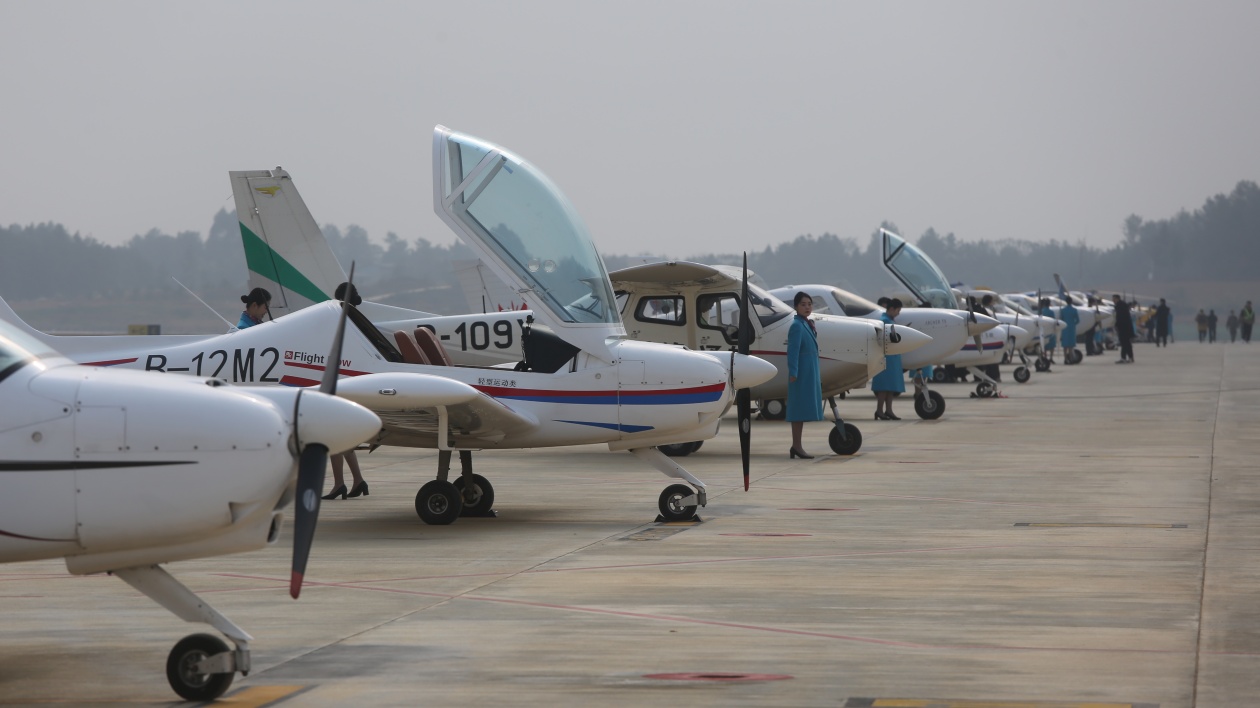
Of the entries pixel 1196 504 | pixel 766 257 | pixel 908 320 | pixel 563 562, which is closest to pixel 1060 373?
pixel 908 320

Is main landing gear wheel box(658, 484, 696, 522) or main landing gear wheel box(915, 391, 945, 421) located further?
main landing gear wheel box(915, 391, 945, 421)

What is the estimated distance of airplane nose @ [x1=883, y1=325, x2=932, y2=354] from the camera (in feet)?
65.7

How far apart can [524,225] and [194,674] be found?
5946 mm

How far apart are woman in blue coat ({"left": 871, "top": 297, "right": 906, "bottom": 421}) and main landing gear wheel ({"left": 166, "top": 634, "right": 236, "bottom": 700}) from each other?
56.6 ft

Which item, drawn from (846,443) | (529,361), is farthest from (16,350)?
(846,443)

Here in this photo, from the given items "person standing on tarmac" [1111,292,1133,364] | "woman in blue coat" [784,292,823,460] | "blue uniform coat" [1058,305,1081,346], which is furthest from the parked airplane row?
"person standing on tarmac" [1111,292,1133,364]

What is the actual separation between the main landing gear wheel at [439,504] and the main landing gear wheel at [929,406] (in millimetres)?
13405

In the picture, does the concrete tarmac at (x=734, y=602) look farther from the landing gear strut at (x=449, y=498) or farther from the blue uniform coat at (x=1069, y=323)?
the blue uniform coat at (x=1069, y=323)

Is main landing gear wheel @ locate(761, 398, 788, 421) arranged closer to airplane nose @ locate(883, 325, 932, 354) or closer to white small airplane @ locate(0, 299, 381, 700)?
airplane nose @ locate(883, 325, 932, 354)

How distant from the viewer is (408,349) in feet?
39.4

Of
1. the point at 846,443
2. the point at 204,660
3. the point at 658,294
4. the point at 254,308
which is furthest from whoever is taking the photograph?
the point at 658,294

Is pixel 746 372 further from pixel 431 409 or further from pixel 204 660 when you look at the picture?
pixel 204 660

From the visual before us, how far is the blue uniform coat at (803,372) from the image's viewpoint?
52.9ft

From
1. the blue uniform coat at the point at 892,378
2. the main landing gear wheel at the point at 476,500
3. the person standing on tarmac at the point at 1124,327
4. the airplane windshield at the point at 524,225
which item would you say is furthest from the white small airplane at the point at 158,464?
the person standing on tarmac at the point at 1124,327
